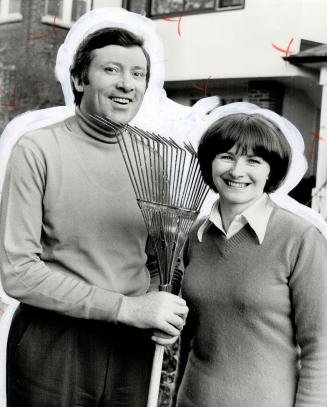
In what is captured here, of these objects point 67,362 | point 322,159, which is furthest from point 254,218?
point 67,362

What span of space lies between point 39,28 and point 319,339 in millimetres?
1944

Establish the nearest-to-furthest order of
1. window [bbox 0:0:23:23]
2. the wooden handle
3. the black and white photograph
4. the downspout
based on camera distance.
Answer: the black and white photograph, the wooden handle, the downspout, window [bbox 0:0:23:23]

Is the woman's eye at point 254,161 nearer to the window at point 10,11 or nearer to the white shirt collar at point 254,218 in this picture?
the white shirt collar at point 254,218

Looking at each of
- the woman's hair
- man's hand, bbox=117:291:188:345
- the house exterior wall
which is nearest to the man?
man's hand, bbox=117:291:188:345

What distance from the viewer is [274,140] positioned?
2076 mm

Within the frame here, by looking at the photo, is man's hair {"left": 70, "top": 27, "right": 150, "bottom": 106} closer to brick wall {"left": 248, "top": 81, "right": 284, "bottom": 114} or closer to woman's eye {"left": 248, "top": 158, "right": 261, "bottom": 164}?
brick wall {"left": 248, "top": 81, "right": 284, "bottom": 114}

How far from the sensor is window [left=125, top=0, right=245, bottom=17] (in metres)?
2.62

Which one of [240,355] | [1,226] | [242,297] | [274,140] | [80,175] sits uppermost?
[274,140]

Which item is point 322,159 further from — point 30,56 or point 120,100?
point 30,56

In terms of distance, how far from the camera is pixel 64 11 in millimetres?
2820

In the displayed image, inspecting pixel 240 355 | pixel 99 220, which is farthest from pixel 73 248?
pixel 240 355

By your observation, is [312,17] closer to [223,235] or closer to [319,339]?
[223,235]

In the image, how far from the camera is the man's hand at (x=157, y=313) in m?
2.06

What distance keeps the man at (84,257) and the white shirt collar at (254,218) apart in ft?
1.07
